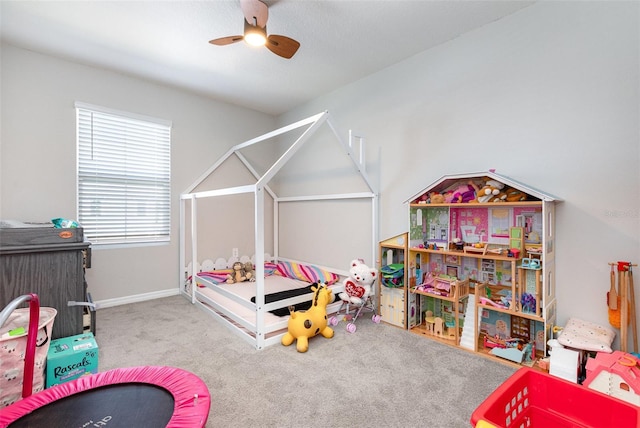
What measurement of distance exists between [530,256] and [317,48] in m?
2.44

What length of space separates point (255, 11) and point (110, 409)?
2380 millimetres

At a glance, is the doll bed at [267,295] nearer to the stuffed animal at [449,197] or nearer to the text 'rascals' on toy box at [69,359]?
the text 'rascals' on toy box at [69,359]

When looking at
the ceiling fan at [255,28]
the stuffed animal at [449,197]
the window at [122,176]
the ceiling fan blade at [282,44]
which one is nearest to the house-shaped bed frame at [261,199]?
the window at [122,176]

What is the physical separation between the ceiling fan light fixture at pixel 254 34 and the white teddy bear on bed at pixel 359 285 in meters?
2.00

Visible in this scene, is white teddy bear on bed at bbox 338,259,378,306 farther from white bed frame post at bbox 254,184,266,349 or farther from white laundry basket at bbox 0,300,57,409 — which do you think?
white laundry basket at bbox 0,300,57,409

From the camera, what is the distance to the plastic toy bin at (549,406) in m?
1.09

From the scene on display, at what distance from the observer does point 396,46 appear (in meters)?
2.78

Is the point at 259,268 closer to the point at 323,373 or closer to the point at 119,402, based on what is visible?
the point at 323,373

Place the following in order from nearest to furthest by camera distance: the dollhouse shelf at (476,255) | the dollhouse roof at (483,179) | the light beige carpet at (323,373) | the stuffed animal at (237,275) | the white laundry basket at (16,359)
Answer: the white laundry basket at (16,359) → the light beige carpet at (323,373) → the dollhouse roof at (483,179) → the dollhouse shelf at (476,255) → the stuffed animal at (237,275)

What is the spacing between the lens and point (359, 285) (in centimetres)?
282

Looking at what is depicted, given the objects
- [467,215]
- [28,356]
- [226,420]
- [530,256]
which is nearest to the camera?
[28,356]

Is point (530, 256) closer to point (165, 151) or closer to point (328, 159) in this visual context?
point (328, 159)

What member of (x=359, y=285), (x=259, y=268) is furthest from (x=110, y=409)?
(x=359, y=285)

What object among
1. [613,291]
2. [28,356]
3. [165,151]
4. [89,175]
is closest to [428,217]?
[613,291]
